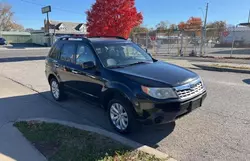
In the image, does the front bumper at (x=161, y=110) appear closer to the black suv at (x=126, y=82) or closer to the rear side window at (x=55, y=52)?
the black suv at (x=126, y=82)

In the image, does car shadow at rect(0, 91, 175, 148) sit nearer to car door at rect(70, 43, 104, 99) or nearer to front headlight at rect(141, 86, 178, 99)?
car door at rect(70, 43, 104, 99)

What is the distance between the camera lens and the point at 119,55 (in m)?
4.62

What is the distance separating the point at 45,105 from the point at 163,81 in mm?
3629

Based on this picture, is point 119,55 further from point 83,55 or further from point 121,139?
point 121,139

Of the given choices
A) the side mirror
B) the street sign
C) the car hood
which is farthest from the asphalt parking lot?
the street sign

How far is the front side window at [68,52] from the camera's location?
515cm

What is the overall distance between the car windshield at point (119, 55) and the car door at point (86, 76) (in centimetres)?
21

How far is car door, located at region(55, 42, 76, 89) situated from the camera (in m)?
5.13

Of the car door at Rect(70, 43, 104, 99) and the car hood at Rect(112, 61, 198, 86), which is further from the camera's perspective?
the car door at Rect(70, 43, 104, 99)

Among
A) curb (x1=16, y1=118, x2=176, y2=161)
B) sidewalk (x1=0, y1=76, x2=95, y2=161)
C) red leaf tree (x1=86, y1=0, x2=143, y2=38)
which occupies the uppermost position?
red leaf tree (x1=86, y1=0, x2=143, y2=38)

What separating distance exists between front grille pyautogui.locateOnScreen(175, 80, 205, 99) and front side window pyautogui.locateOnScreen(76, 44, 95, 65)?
1.92m

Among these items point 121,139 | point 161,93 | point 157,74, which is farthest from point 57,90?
point 161,93

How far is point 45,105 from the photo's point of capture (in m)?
5.68

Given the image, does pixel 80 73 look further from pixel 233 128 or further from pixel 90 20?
pixel 90 20
